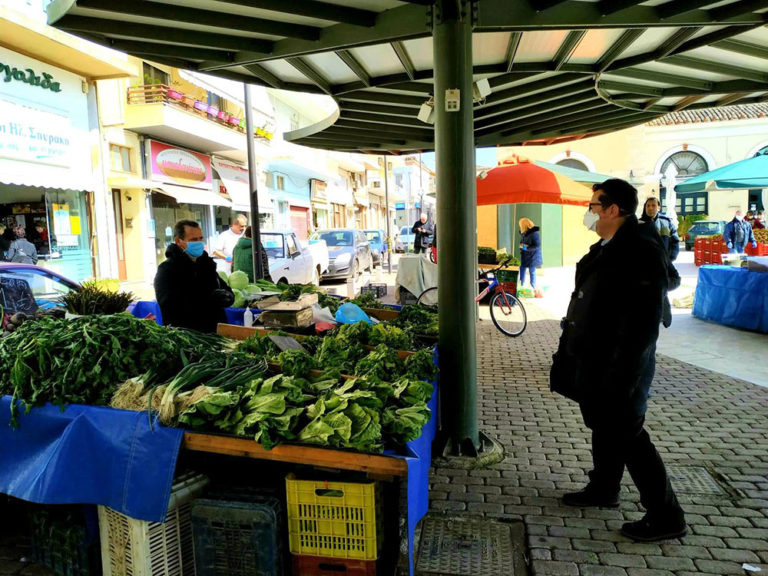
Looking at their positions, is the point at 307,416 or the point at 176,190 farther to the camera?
the point at 176,190

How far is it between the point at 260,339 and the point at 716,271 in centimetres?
887

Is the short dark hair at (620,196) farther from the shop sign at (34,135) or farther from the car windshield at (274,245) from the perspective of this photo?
the shop sign at (34,135)

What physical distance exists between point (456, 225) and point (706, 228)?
26.7 metres

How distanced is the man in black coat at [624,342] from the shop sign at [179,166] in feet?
59.0

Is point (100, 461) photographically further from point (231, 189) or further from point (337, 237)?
point (231, 189)

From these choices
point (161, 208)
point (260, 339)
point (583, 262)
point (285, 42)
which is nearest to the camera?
point (583, 262)

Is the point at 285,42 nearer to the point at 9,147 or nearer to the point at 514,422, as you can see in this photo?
the point at 514,422

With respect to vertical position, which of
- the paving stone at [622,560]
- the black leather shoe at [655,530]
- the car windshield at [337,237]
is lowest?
the paving stone at [622,560]

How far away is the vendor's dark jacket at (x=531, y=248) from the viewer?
12.8 meters

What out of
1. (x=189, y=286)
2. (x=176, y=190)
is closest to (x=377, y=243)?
(x=176, y=190)

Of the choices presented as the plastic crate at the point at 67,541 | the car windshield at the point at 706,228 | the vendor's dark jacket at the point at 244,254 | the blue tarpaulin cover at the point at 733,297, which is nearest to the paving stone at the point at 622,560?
the plastic crate at the point at 67,541

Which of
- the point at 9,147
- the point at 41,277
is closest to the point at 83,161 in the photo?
the point at 9,147

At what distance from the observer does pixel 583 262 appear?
3637mm

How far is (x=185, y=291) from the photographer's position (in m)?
5.28
